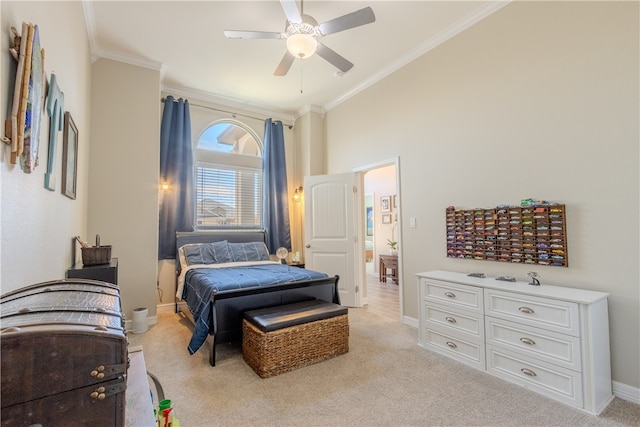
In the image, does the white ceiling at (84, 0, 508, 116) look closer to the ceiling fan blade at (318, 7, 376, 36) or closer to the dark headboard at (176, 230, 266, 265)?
the ceiling fan blade at (318, 7, 376, 36)

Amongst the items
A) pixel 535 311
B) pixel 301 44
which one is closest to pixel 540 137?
pixel 535 311

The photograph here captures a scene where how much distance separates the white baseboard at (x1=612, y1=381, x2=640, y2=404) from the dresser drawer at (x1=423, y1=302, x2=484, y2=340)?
2.79ft

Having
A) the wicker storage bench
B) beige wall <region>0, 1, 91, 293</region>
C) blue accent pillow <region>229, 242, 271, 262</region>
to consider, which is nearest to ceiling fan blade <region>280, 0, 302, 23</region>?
beige wall <region>0, 1, 91, 293</region>

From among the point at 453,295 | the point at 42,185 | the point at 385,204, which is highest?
the point at 385,204

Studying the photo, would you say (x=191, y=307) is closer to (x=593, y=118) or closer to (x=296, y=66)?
(x=296, y=66)

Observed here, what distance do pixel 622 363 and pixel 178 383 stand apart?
3.25 meters

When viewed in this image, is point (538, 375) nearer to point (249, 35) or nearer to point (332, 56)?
point (332, 56)

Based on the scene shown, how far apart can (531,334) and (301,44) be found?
9.39 feet

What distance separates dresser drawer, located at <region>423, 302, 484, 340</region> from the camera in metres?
2.51

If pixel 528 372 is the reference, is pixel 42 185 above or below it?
above

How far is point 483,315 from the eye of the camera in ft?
8.11

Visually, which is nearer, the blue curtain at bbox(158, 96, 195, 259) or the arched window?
the blue curtain at bbox(158, 96, 195, 259)

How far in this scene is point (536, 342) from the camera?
2162 mm

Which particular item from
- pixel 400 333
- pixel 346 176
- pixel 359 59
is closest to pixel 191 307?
pixel 400 333
